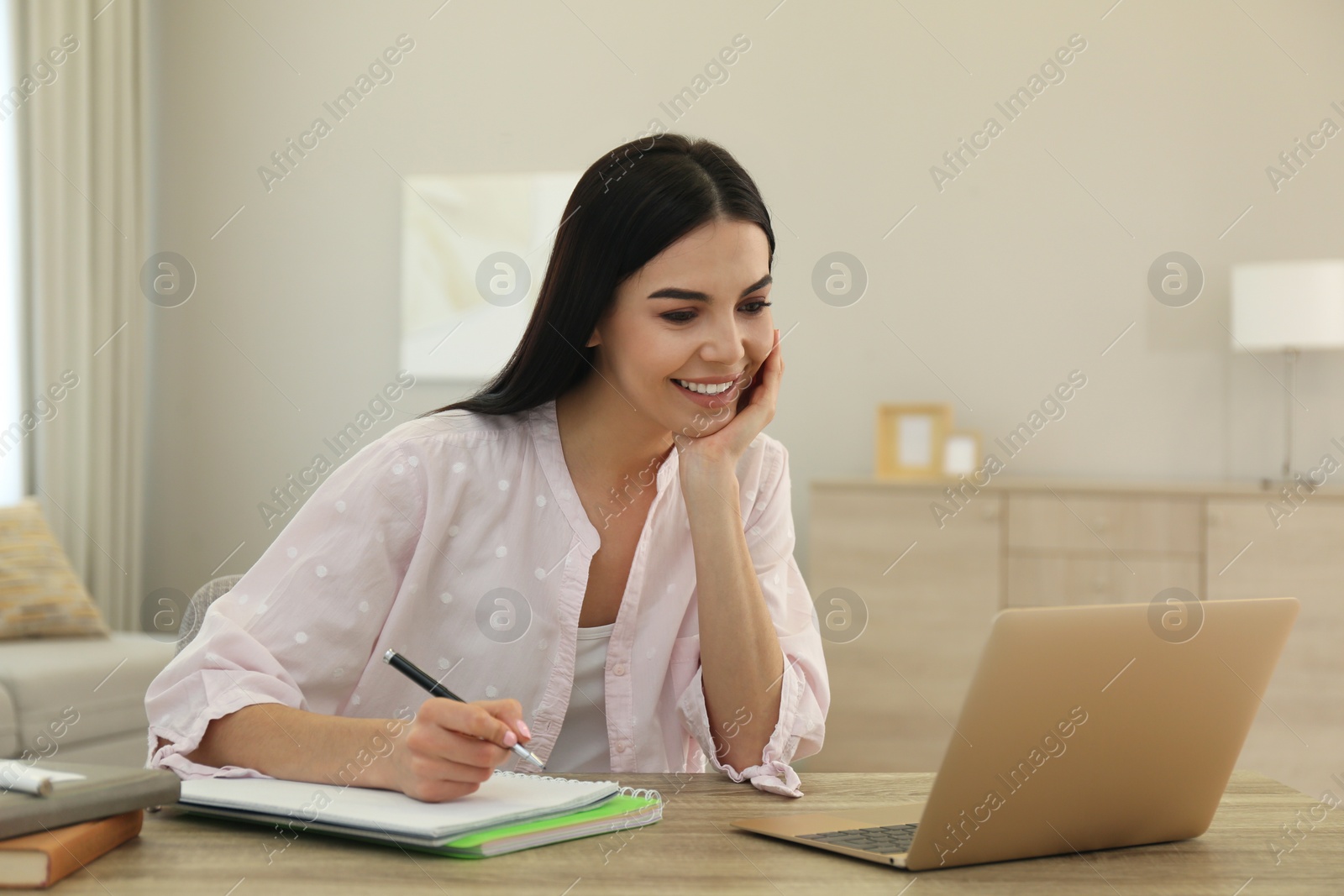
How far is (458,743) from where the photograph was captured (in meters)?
1.01

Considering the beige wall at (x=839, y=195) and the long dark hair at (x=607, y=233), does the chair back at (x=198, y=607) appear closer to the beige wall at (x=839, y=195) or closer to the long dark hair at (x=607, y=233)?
the long dark hair at (x=607, y=233)

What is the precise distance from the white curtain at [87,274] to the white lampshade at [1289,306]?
12.9 feet

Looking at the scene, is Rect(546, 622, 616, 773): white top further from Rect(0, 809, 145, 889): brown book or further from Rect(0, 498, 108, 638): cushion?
Rect(0, 498, 108, 638): cushion

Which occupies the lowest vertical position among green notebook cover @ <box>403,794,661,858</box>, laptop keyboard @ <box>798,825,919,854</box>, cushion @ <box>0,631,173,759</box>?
cushion @ <box>0,631,173,759</box>

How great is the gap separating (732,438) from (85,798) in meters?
0.98

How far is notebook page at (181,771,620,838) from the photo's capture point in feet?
3.14

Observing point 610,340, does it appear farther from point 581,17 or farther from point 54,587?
point 581,17

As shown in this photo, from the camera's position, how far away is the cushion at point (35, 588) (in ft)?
11.3

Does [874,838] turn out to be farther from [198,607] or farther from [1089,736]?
[198,607]

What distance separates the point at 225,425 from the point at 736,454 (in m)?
3.63

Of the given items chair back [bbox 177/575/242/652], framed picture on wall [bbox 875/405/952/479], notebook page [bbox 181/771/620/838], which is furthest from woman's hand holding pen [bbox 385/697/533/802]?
framed picture on wall [bbox 875/405/952/479]

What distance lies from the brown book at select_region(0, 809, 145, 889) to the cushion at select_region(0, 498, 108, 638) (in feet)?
9.52

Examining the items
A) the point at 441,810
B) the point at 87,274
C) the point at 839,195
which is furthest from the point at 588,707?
the point at 87,274

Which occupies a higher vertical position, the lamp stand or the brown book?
the lamp stand
